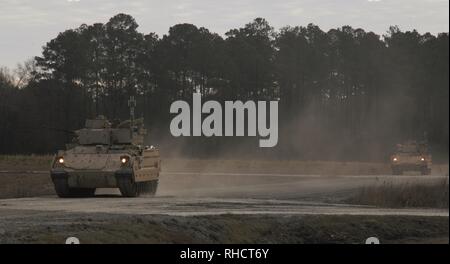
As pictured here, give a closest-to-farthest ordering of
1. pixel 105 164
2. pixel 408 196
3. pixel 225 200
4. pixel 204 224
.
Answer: pixel 204 224 → pixel 225 200 → pixel 408 196 → pixel 105 164

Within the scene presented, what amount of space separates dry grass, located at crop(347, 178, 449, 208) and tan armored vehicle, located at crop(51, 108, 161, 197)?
664 centimetres

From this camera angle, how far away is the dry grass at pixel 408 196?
22.3m

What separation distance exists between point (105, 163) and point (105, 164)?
0.06m

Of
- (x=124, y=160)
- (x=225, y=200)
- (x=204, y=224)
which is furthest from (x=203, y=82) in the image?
(x=204, y=224)

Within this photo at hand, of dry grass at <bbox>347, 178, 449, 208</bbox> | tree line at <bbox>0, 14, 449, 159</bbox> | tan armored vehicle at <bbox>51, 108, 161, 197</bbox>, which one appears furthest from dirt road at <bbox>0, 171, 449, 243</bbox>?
tree line at <bbox>0, 14, 449, 159</bbox>

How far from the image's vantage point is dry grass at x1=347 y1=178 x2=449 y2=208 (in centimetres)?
2228

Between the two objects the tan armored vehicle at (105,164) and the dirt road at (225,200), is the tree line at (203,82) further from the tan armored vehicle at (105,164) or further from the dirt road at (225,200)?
the tan armored vehicle at (105,164)

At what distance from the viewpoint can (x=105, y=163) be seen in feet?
76.6

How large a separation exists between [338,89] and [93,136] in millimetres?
34598

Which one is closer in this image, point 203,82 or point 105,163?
point 105,163

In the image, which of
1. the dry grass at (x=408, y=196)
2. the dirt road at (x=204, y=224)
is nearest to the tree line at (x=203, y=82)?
the dry grass at (x=408, y=196)

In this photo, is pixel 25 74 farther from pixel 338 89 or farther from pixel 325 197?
pixel 325 197

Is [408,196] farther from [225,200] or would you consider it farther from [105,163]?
[105,163]
